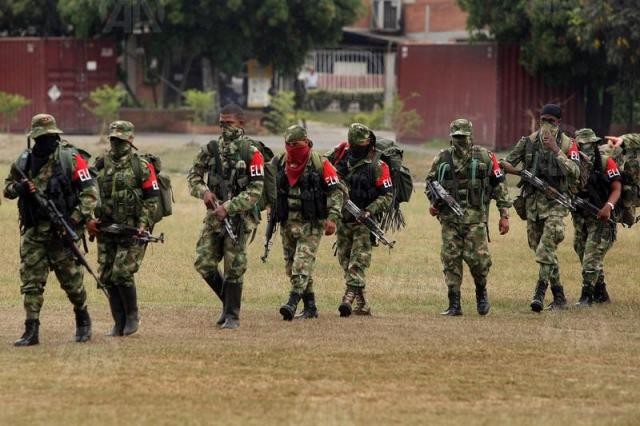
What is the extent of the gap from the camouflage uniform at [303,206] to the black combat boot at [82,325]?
2111 millimetres

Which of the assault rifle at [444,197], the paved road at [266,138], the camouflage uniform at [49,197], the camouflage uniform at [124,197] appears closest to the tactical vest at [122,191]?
the camouflage uniform at [124,197]

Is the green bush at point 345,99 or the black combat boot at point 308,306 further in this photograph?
the green bush at point 345,99

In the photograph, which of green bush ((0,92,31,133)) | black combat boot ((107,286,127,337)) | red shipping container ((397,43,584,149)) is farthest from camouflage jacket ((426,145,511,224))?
green bush ((0,92,31,133))

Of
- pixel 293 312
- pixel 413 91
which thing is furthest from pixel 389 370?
pixel 413 91

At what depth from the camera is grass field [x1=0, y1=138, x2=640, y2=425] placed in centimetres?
1026

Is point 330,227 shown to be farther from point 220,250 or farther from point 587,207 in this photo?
point 587,207

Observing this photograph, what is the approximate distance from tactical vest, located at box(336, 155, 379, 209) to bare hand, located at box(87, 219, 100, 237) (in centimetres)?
292

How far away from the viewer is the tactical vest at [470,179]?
15.0 m

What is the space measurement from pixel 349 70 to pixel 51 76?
60.6ft

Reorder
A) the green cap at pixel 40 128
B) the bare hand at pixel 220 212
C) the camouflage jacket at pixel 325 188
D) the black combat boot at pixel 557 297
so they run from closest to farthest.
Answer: the green cap at pixel 40 128 < the bare hand at pixel 220 212 < the camouflage jacket at pixel 325 188 < the black combat boot at pixel 557 297

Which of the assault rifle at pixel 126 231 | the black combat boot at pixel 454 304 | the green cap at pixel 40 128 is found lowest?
the black combat boot at pixel 454 304

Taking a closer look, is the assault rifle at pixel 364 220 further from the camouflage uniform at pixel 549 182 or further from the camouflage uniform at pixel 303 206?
the camouflage uniform at pixel 549 182

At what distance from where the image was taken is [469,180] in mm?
15047

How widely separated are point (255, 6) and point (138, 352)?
33.4 meters
